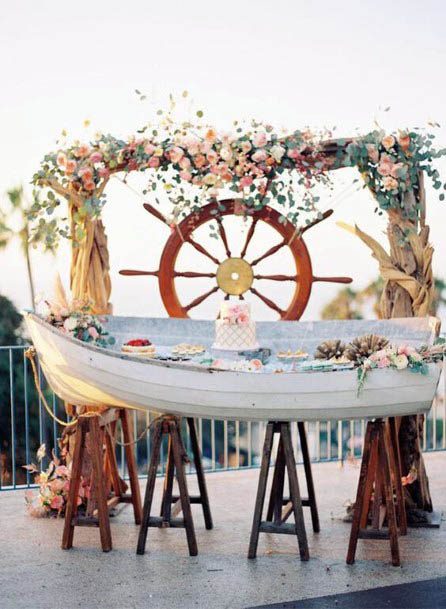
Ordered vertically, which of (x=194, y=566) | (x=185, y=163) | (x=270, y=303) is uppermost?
(x=185, y=163)

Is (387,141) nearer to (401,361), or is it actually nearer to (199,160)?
(199,160)

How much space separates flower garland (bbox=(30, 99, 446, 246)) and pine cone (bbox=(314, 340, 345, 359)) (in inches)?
30.9

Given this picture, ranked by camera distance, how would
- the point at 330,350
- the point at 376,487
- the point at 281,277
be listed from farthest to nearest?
the point at 281,277 → the point at 330,350 → the point at 376,487

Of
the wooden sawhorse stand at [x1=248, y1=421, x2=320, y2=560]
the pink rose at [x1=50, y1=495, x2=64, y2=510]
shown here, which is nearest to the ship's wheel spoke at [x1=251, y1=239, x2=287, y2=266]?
the wooden sawhorse stand at [x1=248, y1=421, x2=320, y2=560]

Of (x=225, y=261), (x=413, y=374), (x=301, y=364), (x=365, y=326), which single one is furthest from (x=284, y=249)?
(x=413, y=374)

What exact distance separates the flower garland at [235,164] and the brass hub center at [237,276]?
0.32m

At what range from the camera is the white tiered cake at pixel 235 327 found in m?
4.60

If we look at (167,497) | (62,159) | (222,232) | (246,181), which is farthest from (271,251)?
(167,497)

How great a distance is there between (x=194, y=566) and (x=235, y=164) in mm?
1938

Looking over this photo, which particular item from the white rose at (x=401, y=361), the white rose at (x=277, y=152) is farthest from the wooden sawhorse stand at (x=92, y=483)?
the white rose at (x=277, y=152)

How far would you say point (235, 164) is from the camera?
4.77 meters

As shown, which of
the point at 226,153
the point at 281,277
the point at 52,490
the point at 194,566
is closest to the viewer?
the point at 194,566

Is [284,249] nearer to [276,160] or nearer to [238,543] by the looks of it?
[276,160]

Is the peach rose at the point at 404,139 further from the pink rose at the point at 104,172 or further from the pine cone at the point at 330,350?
the pink rose at the point at 104,172
